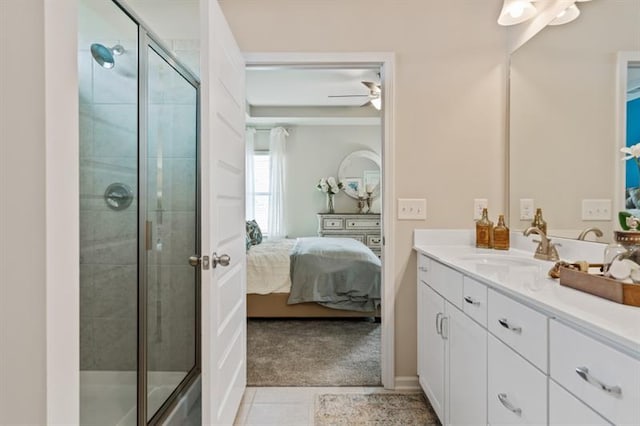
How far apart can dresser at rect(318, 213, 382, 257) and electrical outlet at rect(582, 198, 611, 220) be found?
4.23 metres

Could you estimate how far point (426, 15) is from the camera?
7.40 ft

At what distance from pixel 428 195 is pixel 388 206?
0.89ft

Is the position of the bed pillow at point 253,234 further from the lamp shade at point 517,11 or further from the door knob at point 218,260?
the lamp shade at point 517,11

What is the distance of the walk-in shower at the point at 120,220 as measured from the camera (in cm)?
183

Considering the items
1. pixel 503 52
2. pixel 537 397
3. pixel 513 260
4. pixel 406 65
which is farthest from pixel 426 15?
pixel 537 397

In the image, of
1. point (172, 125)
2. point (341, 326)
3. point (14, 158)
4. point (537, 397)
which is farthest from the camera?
point (341, 326)

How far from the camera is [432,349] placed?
1.91m

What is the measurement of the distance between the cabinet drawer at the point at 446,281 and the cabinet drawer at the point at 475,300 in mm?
59

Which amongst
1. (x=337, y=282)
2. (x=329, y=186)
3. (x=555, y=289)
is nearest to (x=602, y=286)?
(x=555, y=289)

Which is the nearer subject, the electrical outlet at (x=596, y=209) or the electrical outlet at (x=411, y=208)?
the electrical outlet at (x=596, y=209)

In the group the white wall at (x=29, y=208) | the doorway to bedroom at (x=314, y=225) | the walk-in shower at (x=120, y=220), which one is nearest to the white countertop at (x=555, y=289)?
the doorway to bedroom at (x=314, y=225)

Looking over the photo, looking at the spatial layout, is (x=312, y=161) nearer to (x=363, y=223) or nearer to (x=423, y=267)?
(x=363, y=223)

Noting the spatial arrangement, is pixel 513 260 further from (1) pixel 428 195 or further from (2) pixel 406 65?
(2) pixel 406 65

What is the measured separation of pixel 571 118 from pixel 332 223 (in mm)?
4384
